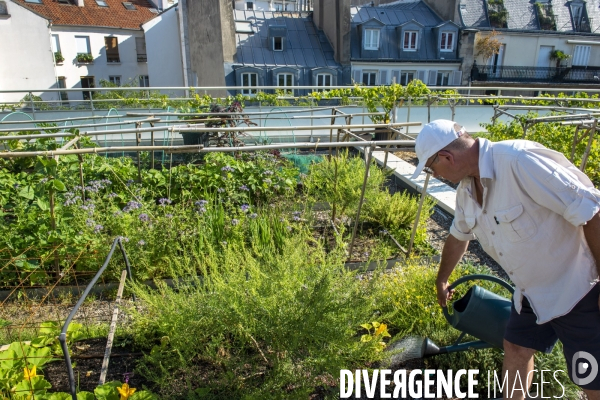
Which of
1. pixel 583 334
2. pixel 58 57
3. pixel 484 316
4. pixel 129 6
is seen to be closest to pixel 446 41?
pixel 129 6

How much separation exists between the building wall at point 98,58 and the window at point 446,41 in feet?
50.7

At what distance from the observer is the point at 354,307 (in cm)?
225

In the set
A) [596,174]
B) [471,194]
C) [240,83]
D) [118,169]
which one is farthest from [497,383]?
[240,83]

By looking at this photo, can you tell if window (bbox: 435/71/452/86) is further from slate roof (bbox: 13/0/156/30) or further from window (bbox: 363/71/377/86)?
slate roof (bbox: 13/0/156/30)

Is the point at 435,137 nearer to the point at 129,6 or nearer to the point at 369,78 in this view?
the point at 369,78

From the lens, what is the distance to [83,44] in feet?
77.4

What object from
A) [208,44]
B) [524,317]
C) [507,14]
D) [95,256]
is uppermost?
[507,14]

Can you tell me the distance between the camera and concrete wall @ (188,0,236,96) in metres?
18.5

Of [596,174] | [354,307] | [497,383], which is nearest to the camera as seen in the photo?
[354,307]

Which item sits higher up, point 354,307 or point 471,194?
point 471,194

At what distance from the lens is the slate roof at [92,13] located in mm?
22703

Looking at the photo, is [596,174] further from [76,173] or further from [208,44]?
[208,44]

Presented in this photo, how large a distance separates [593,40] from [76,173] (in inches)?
1109

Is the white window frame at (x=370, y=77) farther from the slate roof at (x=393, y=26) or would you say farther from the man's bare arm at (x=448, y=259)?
the man's bare arm at (x=448, y=259)
